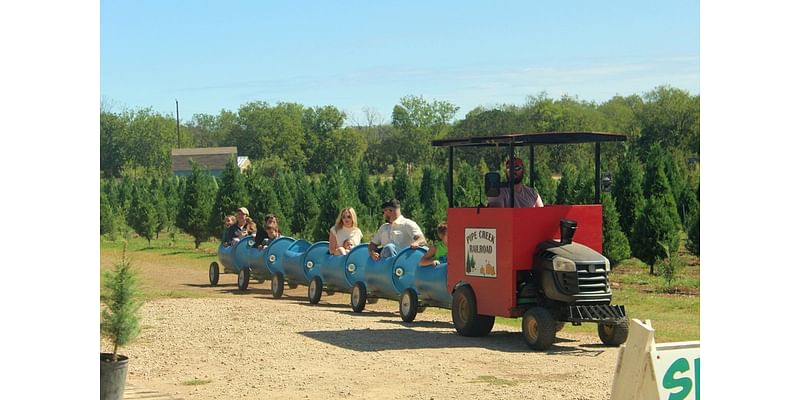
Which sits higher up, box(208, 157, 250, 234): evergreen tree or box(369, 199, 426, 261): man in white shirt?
box(208, 157, 250, 234): evergreen tree

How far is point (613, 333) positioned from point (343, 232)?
569 cm

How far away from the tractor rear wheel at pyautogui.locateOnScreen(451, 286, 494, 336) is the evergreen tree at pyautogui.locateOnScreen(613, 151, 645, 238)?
12533mm

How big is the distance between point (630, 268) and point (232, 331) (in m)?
13.6

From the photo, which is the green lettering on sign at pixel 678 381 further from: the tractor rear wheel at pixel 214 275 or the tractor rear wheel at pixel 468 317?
the tractor rear wheel at pixel 214 275

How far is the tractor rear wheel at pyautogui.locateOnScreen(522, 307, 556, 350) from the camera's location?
35.6ft

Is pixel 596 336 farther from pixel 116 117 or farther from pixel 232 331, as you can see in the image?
pixel 116 117

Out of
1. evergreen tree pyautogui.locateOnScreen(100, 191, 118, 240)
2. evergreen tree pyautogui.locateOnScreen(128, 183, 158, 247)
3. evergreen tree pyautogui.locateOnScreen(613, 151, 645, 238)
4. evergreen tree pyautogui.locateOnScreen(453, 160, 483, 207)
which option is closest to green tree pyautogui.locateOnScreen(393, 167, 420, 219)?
evergreen tree pyautogui.locateOnScreen(453, 160, 483, 207)

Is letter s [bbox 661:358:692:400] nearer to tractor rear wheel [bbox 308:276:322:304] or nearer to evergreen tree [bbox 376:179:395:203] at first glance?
tractor rear wheel [bbox 308:276:322:304]

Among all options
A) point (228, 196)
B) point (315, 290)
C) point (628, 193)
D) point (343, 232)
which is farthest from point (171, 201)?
point (343, 232)

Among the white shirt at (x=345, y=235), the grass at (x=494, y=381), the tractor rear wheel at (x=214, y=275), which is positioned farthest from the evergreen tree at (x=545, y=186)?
the grass at (x=494, y=381)

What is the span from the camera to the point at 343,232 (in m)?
16.0

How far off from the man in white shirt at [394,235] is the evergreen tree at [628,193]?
34.2 feet

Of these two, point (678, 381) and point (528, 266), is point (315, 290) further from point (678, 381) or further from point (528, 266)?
point (678, 381)
